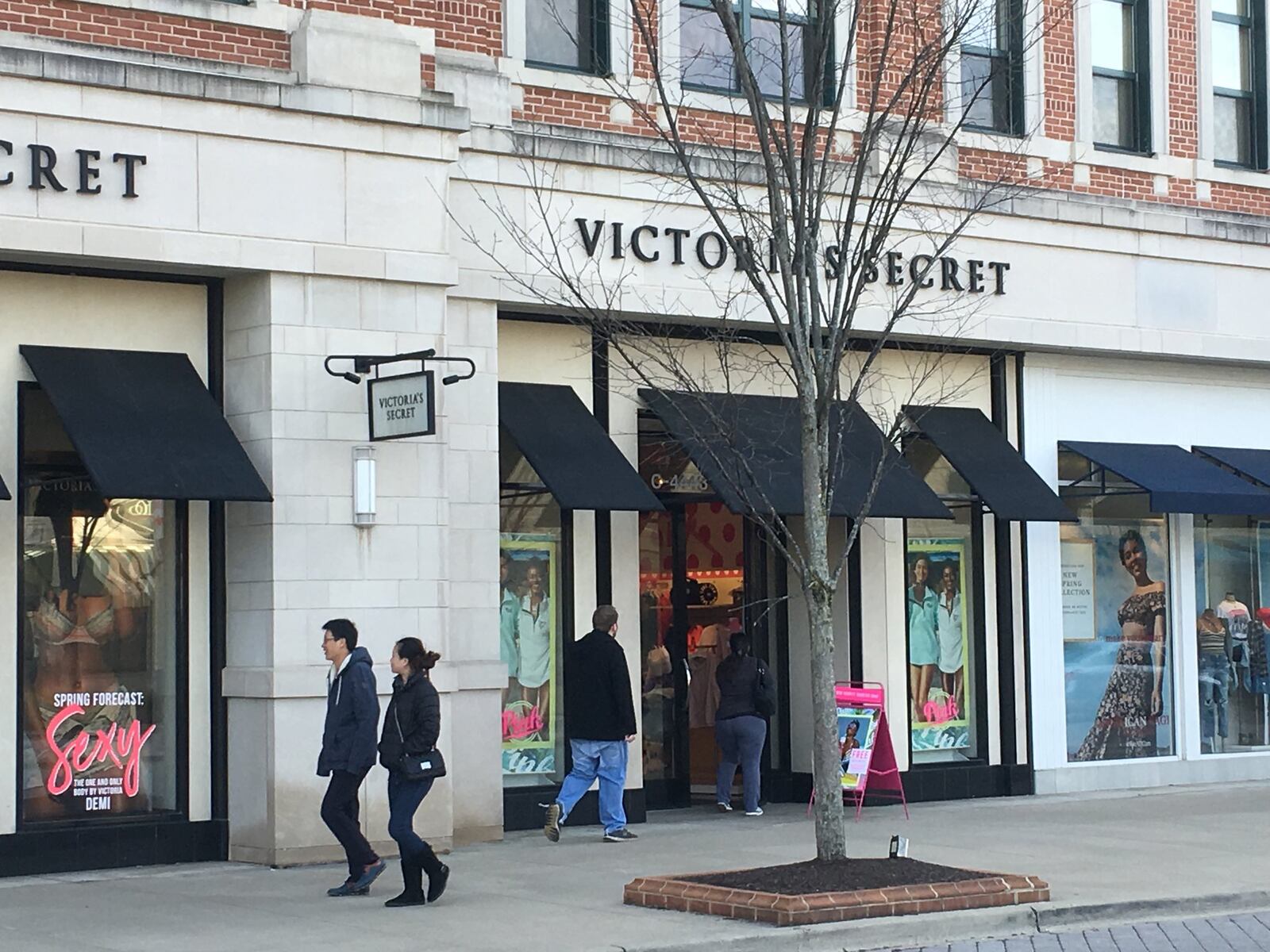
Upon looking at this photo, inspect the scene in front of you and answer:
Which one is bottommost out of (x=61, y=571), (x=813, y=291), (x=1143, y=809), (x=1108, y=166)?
(x=1143, y=809)

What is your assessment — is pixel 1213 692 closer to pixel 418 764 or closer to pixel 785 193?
pixel 785 193

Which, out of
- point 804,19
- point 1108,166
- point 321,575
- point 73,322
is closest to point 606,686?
point 321,575

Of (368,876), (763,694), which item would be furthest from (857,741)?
(368,876)

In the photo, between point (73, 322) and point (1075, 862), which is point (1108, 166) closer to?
point (1075, 862)

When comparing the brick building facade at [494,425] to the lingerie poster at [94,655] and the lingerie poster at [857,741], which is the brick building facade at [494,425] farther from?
the lingerie poster at [857,741]

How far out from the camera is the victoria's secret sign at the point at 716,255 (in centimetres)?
1606

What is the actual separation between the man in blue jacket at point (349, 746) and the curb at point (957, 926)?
2.57m

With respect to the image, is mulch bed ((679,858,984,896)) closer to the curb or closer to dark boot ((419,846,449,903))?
the curb

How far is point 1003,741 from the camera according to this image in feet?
61.2

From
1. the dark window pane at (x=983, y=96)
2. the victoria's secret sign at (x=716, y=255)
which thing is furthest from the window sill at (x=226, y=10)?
the dark window pane at (x=983, y=96)

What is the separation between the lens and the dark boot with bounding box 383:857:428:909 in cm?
1167

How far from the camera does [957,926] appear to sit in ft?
36.0

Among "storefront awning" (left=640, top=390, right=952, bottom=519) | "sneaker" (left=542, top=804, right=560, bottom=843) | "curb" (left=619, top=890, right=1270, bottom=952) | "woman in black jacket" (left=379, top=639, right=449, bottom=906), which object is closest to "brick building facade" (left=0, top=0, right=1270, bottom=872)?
"storefront awning" (left=640, top=390, right=952, bottom=519)

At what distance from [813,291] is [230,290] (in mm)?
4872
